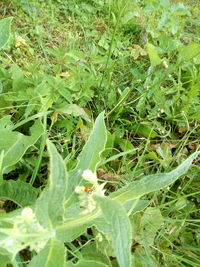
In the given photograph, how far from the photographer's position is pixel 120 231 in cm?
84

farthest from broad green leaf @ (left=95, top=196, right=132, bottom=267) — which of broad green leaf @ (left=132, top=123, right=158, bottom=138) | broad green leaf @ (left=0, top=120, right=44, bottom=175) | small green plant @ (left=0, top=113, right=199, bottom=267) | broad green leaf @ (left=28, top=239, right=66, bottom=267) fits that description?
broad green leaf @ (left=132, top=123, right=158, bottom=138)

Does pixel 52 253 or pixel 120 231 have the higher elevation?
pixel 120 231

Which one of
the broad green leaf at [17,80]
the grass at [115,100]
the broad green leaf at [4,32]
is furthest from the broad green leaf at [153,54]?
the broad green leaf at [4,32]

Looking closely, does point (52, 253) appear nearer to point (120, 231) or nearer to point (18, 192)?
point (120, 231)

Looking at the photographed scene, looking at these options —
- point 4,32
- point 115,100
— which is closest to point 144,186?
point 4,32

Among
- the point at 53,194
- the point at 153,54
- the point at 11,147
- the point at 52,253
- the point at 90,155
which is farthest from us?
the point at 153,54

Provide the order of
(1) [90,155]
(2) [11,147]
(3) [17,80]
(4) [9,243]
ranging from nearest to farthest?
(4) [9,243]
(1) [90,155]
(2) [11,147]
(3) [17,80]

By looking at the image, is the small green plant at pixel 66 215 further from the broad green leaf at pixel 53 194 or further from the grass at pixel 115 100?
the grass at pixel 115 100

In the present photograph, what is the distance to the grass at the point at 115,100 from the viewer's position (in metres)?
1.57

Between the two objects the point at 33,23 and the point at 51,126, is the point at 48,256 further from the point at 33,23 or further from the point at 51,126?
the point at 33,23

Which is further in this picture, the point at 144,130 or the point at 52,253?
the point at 144,130

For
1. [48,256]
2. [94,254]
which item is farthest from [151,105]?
[48,256]

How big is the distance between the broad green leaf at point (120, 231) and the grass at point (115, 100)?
471 mm

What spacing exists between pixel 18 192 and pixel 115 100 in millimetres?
776
